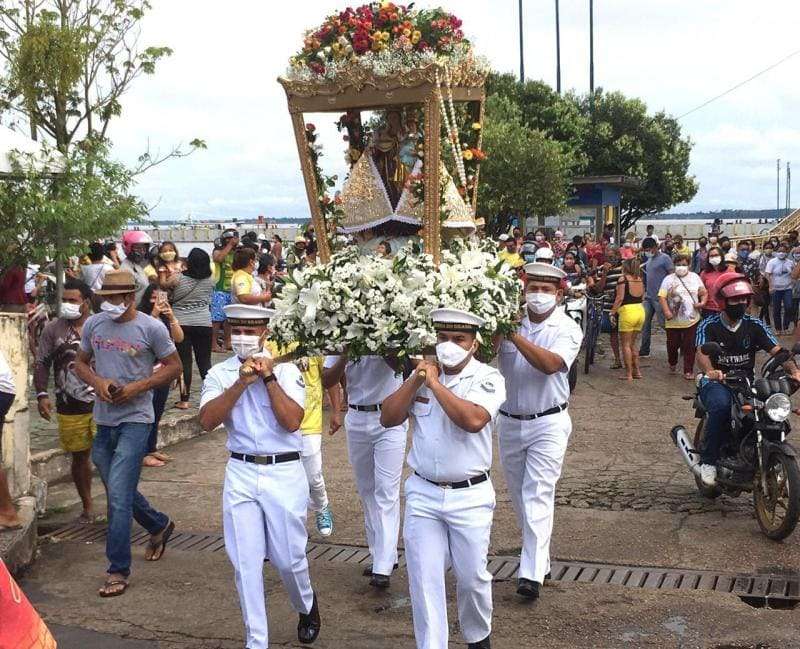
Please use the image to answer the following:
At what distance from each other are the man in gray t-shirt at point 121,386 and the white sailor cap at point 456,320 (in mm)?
2285

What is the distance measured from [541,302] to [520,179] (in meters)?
30.3

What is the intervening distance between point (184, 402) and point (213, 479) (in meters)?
2.61

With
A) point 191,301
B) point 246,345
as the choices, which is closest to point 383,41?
point 246,345

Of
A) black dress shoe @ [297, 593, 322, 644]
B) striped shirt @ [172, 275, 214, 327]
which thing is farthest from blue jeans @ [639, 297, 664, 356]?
black dress shoe @ [297, 593, 322, 644]

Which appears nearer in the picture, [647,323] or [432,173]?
[432,173]

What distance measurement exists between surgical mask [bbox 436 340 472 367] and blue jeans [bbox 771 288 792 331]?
16.5 metres

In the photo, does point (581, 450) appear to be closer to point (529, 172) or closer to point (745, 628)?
point (745, 628)

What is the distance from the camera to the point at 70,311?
835 centimetres

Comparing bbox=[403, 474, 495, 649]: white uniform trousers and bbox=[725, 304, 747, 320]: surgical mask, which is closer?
bbox=[403, 474, 495, 649]: white uniform trousers

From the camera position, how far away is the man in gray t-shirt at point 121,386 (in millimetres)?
6793

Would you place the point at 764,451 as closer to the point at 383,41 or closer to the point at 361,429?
the point at 361,429

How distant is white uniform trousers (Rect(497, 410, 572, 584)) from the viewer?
6.50m

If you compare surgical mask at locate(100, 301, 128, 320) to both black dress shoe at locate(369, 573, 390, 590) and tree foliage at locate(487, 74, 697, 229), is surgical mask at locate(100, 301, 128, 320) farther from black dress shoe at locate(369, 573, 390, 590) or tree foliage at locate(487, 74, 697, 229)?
tree foliage at locate(487, 74, 697, 229)

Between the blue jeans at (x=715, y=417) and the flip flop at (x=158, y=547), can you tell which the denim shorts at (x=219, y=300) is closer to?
the flip flop at (x=158, y=547)
